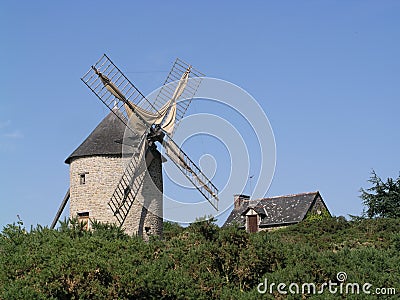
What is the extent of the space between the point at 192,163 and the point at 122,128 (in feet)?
9.48

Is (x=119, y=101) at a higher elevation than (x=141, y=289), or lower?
higher

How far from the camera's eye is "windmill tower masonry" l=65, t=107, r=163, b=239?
835 inches

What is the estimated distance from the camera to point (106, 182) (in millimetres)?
21219

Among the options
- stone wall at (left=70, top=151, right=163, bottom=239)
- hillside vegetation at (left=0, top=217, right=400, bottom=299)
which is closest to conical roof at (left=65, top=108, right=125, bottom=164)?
stone wall at (left=70, top=151, right=163, bottom=239)

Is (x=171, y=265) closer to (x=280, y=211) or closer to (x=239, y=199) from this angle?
(x=280, y=211)

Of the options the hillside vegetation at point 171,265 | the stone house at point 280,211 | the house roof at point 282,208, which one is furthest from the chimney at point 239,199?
the hillside vegetation at point 171,265

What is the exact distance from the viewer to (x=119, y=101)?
21.9 m

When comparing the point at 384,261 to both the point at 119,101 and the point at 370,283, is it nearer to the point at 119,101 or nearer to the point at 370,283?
the point at 370,283

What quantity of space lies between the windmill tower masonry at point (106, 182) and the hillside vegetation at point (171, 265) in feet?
20.1

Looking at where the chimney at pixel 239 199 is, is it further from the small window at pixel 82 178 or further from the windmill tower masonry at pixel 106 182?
the small window at pixel 82 178

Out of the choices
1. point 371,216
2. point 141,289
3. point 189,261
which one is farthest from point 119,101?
point 371,216

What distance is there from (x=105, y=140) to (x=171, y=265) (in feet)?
33.3

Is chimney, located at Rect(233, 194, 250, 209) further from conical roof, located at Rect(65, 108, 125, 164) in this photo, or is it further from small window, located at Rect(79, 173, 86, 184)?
small window, located at Rect(79, 173, 86, 184)

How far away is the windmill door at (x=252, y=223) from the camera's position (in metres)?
31.9
